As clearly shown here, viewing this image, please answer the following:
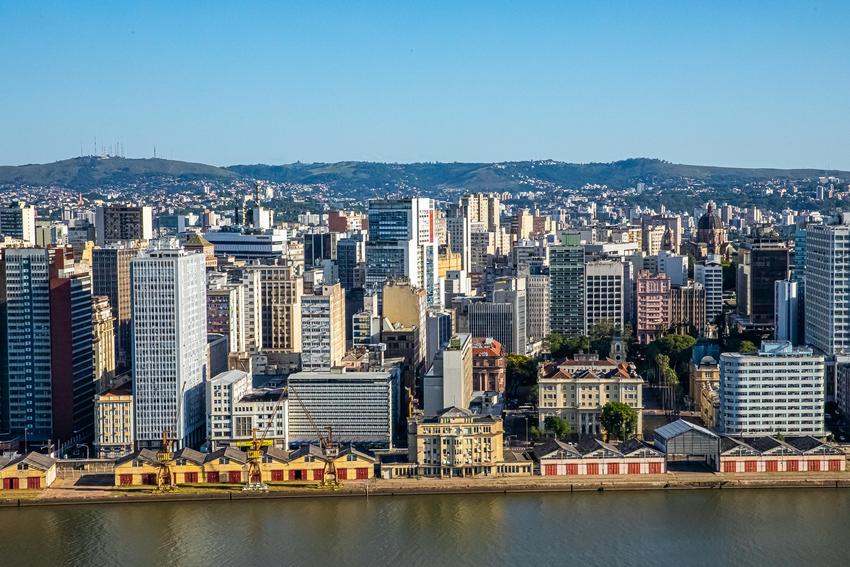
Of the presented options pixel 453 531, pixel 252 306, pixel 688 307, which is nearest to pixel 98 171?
pixel 688 307

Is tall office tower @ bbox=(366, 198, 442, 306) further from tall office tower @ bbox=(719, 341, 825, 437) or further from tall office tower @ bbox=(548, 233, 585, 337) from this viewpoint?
tall office tower @ bbox=(719, 341, 825, 437)

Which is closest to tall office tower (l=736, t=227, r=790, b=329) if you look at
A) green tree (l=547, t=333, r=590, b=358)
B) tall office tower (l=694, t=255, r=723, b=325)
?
tall office tower (l=694, t=255, r=723, b=325)

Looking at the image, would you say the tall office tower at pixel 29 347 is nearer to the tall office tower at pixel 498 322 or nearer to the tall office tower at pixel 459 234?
the tall office tower at pixel 498 322

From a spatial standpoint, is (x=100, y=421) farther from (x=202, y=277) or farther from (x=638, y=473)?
(x=638, y=473)

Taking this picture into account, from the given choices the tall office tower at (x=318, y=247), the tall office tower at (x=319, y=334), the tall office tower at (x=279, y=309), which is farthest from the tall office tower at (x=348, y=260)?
the tall office tower at (x=319, y=334)

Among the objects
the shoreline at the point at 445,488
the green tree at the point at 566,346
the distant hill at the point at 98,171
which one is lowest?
the shoreline at the point at 445,488

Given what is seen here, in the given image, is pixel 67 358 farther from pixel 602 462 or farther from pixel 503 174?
pixel 503 174
